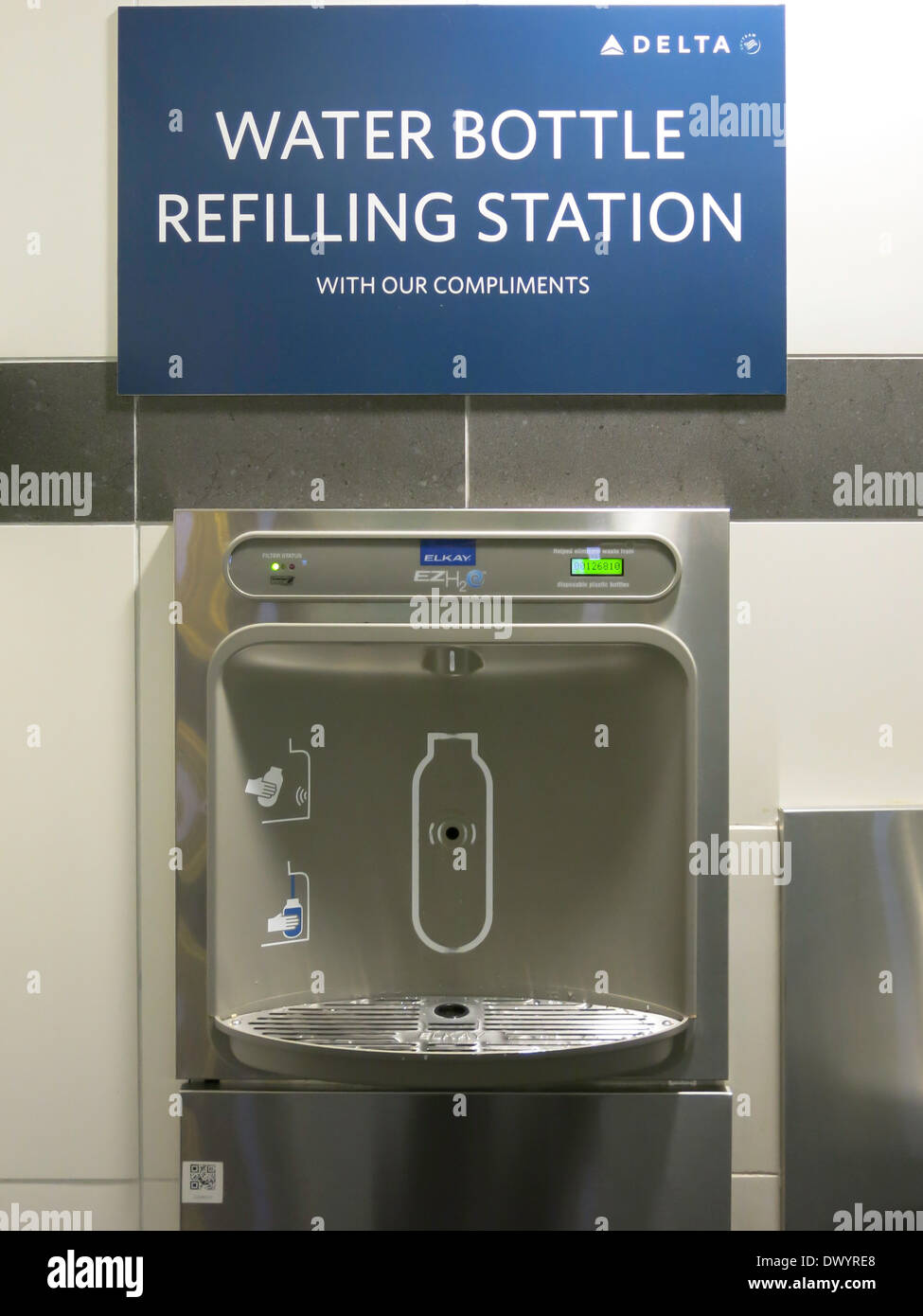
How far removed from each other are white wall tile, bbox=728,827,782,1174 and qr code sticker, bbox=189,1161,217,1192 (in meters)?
0.65

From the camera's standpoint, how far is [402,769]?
1188 mm

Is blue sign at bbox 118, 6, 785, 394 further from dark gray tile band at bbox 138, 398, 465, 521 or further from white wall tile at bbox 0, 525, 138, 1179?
white wall tile at bbox 0, 525, 138, 1179

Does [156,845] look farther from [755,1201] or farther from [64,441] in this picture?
[755,1201]

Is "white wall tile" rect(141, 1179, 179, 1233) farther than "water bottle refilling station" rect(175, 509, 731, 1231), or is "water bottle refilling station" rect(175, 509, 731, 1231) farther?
"white wall tile" rect(141, 1179, 179, 1233)

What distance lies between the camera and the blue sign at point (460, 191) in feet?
4.07

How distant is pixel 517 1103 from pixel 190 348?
102 cm

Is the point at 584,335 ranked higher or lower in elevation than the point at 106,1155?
higher

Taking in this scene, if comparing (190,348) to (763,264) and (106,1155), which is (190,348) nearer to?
(763,264)

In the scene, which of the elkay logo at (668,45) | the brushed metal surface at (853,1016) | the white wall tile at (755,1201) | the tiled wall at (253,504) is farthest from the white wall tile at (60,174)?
the white wall tile at (755,1201)

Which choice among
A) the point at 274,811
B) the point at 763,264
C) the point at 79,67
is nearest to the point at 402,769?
the point at 274,811

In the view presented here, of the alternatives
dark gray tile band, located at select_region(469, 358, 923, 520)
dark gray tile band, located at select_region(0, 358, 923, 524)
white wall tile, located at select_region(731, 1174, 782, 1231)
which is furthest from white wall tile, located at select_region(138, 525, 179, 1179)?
white wall tile, located at select_region(731, 1174, 782, 1231)

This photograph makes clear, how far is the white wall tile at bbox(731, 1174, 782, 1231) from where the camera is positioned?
1249 mm

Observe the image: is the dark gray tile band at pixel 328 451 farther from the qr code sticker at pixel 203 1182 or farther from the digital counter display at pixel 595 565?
the qr code sticker at pixel 203 1182

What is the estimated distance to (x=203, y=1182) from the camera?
1.15 m
